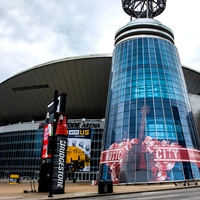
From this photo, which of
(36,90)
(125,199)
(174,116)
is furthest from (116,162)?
(36,90)

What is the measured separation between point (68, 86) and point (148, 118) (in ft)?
115

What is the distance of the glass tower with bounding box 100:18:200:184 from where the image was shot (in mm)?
37719

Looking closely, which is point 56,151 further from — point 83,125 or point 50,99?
point 50,99

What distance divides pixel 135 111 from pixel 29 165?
46076 millimetres

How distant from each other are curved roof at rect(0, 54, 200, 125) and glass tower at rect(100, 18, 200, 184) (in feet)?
49.1

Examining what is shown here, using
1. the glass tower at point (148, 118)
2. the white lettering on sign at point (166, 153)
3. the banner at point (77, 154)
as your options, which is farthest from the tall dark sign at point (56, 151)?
the banner at point (77, 154)

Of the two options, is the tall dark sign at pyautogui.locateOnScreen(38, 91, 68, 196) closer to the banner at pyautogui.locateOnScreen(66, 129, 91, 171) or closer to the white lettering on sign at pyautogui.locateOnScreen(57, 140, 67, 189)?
the white lettering on sign at pyautogui.locateOnScreen(57, 140, 67, 189)

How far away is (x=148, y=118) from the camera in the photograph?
41.1m

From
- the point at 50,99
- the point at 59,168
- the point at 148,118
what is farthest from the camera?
the point at 50,99

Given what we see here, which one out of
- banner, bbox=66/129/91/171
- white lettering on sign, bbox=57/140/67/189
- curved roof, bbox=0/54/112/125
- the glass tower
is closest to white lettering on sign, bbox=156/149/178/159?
the glass tower

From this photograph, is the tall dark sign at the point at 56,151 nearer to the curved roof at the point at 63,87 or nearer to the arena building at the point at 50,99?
the arena building at the point at 50,99

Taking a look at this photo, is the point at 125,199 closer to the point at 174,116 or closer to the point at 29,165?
the point at 174,116

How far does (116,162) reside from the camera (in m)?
40.0

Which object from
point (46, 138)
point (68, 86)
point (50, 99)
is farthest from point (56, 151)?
point (50, 99)
